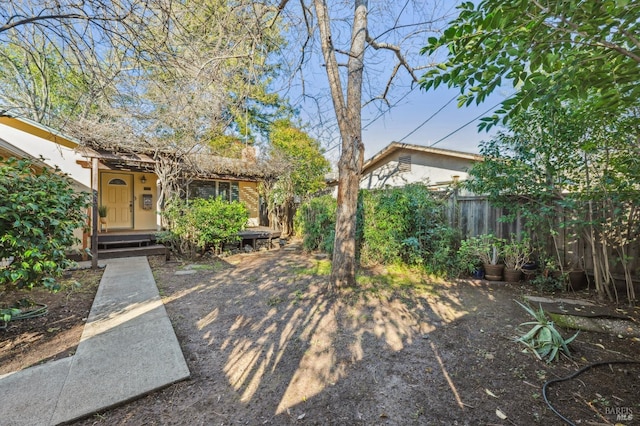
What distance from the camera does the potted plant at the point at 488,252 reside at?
203 inches

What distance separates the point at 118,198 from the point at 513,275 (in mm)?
12268

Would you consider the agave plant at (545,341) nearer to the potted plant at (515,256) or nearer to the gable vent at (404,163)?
the potted plant at (515,256)

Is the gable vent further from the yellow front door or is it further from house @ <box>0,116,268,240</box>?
the yellow front door

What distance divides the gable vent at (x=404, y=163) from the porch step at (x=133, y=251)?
1009cm

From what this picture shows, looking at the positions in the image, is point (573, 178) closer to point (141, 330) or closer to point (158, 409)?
point (158, 409)

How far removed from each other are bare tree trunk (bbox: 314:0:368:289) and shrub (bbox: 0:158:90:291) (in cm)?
374

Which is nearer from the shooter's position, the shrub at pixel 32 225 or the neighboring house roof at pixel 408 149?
the shrub at pixel 32 225

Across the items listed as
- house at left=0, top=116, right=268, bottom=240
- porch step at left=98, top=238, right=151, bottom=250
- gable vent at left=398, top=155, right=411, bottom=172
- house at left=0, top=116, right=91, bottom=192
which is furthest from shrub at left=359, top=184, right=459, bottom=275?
house at left=0, top=116, right=91, bottom=192

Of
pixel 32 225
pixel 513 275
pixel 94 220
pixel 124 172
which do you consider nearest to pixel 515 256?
pixel 513 275

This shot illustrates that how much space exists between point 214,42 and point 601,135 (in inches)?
225

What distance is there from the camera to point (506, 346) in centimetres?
276

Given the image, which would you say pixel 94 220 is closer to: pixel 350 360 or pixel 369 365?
pixel 350 360

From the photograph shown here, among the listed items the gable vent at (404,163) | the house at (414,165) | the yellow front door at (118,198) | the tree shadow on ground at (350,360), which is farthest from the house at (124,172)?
the gable vent at (404,163)

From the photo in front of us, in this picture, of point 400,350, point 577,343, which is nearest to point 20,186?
point 400,350
